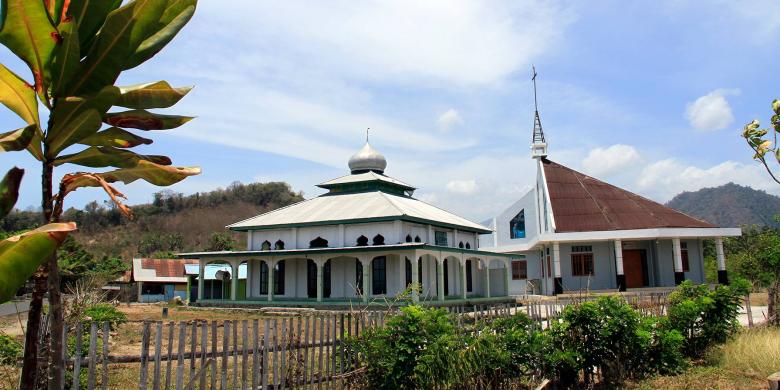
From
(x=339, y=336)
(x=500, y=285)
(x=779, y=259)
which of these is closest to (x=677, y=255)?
(x=500, y=285)

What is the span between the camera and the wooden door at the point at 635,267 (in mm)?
32216

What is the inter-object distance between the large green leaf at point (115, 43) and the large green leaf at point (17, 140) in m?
0.50

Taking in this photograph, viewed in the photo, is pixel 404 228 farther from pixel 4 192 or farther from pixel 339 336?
pixel 4 192

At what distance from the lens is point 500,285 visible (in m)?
29.8

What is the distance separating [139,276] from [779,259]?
35.9m

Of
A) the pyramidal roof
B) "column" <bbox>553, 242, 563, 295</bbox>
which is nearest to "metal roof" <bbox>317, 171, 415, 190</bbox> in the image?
the pyramidal roof

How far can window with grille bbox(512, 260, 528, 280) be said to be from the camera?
3550 cm

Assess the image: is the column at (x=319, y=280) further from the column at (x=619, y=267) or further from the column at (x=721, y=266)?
the column at (x=721, y=266)

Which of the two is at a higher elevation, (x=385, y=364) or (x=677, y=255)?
(x=677, y=255)

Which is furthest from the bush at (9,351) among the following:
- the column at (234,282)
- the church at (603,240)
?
the church at (603,240)

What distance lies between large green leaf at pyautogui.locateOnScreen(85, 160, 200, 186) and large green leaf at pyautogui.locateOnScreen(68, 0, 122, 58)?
81 centimetres

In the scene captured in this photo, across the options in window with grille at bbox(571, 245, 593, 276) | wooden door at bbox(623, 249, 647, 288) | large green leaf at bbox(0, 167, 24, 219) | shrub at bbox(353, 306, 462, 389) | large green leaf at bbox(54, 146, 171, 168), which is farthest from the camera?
wooden door at bbox(623, 249, 647, 288)

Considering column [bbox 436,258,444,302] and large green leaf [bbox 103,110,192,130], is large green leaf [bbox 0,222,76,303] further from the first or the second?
column [bbox 436,258,444,302]

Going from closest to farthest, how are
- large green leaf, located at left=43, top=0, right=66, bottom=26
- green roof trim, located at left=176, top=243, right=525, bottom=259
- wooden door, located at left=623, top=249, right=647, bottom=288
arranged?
large green leaf, located at left=43, top=0, right=66, bottom=26 → green roof trim, located at left=176, top=243, right=525, bottom=259 → wooden door, located at left=623, top=249, right=647, bottom=288
